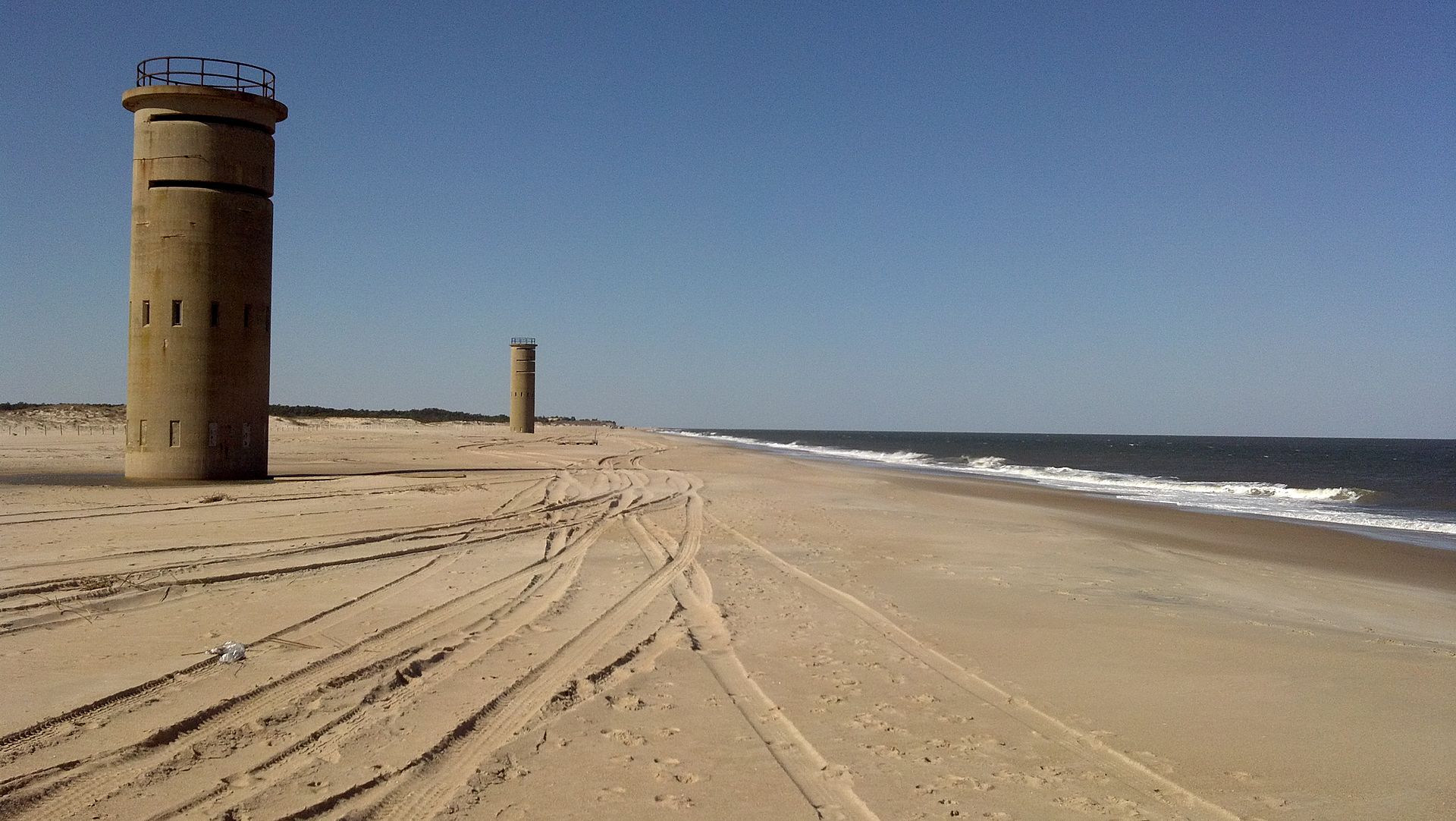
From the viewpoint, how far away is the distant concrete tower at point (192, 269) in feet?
60.4

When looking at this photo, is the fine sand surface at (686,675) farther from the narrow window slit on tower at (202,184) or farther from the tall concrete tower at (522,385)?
the tall concrete tower at (522,385)

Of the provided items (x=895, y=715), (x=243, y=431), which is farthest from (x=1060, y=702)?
(x=243, y=431)

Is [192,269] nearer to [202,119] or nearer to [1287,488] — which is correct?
[202,119]

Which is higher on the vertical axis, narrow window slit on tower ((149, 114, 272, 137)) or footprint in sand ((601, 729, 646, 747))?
narrow window slit on tower ((149, 114, 272, 137))

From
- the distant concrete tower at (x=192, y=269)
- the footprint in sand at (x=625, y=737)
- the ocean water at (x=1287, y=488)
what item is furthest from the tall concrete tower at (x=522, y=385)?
the footprint in sand at (x=625, y=737)

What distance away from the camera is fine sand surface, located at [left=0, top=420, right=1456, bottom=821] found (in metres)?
4.39

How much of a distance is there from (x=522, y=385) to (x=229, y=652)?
56923 mm

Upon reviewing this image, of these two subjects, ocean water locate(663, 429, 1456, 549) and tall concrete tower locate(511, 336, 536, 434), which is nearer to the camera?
ocean water locate(663, 429, 1456, 549)

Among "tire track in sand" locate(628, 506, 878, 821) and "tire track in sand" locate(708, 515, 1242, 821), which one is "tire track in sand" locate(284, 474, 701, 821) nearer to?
"tire track in sand" locate(628, 506, 878, 821)

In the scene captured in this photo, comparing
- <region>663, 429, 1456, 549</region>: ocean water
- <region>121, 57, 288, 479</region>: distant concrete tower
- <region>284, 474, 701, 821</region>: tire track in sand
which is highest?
<region>121, 57, 288, 479</region>: distant concrete tower

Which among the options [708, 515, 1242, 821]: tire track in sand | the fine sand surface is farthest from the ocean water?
[708, 515, 1242, 821]: tire track in sand

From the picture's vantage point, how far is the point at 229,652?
607cm

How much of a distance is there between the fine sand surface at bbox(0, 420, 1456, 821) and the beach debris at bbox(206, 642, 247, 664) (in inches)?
4.4

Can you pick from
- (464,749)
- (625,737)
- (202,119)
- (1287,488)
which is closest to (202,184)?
(202,119)
